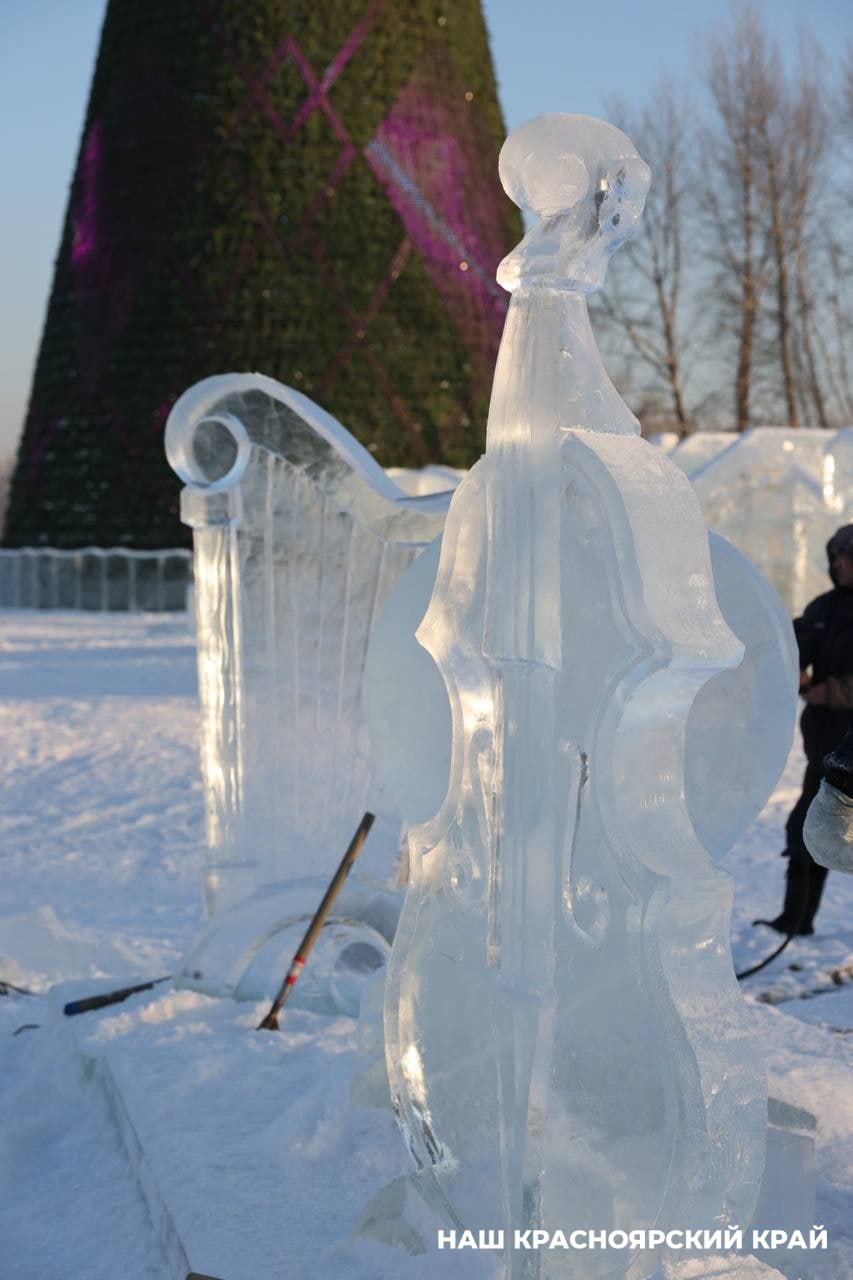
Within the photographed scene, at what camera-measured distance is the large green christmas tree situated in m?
14.9

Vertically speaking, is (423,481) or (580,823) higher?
(423,481)

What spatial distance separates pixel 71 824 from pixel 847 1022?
339 centimetres

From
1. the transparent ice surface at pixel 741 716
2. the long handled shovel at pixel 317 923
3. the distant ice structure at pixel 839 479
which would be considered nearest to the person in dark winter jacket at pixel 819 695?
the long handled shovel at pixel 317 923

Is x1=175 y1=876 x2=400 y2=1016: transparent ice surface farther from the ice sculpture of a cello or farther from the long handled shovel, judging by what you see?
the ice sculpture of a cello

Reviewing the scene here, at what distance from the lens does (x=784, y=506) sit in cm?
909

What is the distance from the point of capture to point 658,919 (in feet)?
6.07

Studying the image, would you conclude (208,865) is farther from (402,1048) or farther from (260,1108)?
(402,1048)

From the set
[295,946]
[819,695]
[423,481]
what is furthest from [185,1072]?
[423,481]

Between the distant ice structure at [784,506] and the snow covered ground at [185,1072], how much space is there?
3.53 m

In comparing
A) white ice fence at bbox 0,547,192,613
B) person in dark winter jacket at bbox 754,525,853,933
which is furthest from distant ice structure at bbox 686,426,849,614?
white ice fence at bbox 0,547,192,613

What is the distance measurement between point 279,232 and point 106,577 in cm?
408

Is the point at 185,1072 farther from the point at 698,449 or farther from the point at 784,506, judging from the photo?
the point at 698,449

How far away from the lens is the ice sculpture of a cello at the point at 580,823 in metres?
1.84

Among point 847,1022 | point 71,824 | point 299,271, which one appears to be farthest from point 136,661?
point 847,1022
